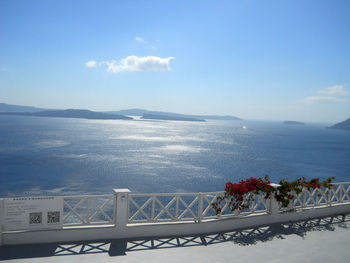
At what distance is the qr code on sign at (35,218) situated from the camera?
278 inches

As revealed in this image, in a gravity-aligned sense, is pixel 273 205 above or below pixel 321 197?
below

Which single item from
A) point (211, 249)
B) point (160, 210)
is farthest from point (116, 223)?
point (160, 210)

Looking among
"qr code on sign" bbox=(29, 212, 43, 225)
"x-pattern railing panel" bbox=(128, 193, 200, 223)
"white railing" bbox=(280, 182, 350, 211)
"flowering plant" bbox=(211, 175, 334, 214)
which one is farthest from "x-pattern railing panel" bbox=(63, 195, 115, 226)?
"white railing" bbox=(280, 182, 350, 211)

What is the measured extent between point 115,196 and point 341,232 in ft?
21.8

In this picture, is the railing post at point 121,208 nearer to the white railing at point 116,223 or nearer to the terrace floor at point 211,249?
the white railing at point 116,223

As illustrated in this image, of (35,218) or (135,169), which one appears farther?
(135,169)

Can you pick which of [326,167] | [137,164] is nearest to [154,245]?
[137,164]

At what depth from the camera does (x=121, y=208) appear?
7598mm

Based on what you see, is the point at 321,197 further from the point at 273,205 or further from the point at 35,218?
the point at 35,218

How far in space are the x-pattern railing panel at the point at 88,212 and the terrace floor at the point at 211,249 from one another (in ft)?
2.16

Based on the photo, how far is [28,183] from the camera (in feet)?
125

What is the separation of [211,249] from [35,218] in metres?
4.38

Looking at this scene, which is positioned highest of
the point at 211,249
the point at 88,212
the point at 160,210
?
the point at 88,212

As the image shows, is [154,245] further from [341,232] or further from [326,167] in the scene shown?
[326,167]
